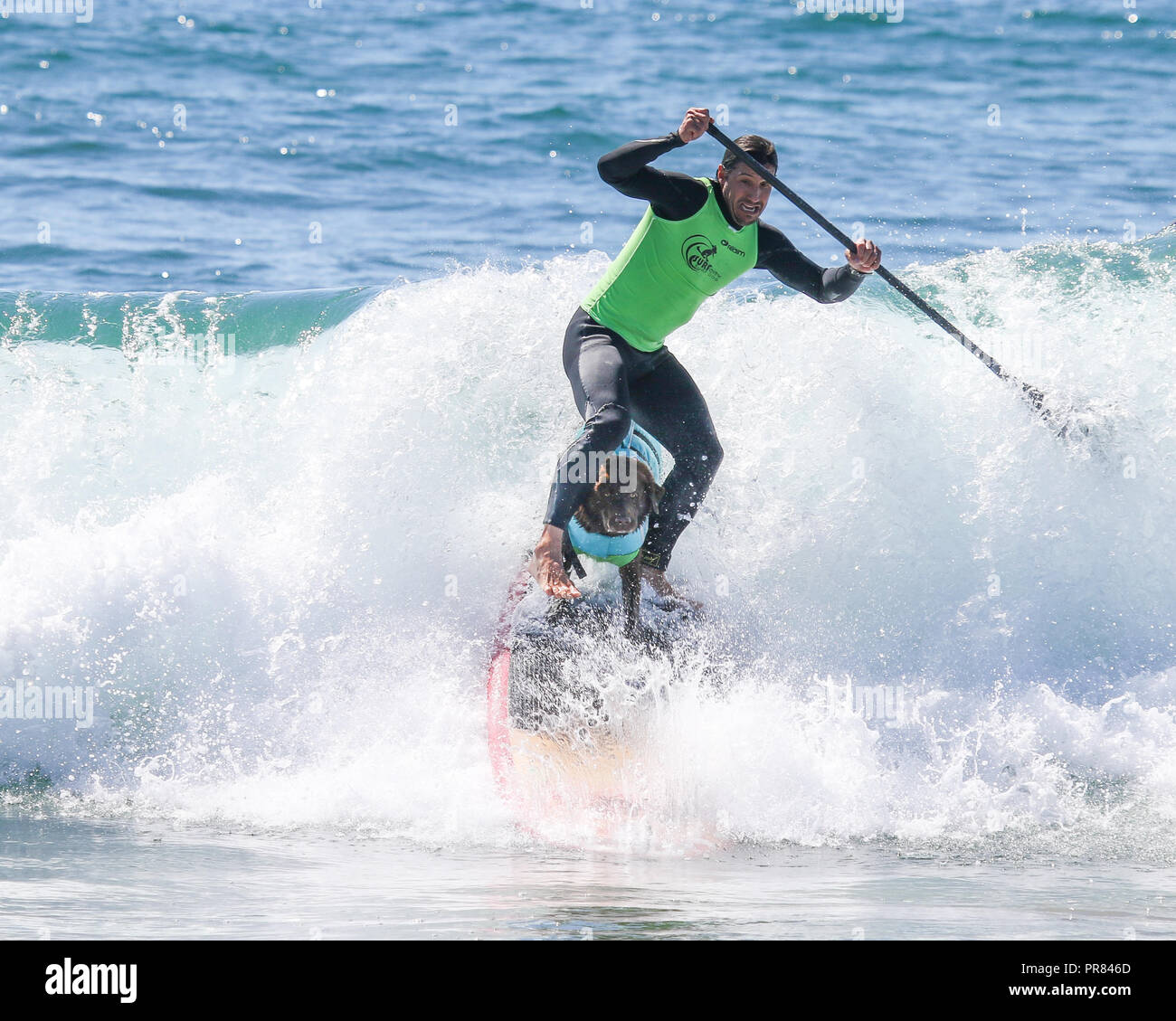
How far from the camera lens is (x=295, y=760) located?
18.4ft

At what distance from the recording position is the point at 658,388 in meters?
5.59

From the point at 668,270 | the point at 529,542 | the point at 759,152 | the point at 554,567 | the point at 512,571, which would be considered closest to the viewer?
the point at 554,567

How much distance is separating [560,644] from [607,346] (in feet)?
3.96

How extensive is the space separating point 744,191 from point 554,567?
1.62 meters

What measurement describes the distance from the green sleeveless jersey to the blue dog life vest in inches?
17.4

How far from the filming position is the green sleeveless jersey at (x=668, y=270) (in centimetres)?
531

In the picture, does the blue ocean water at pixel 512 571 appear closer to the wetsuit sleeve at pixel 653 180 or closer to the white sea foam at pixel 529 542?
the white sea foam at pixel 529 542

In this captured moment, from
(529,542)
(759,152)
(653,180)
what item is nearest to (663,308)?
(653,180)

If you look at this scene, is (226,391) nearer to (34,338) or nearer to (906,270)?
(34,338)

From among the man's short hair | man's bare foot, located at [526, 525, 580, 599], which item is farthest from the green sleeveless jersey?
man's bare foot, located at [526, 525, 580, 599]

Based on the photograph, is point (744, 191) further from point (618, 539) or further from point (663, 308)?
point (618, 539)

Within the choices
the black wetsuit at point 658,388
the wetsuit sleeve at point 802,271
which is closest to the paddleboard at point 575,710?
the black wetsuit at point 658,388

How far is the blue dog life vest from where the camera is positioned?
5.22 metres
